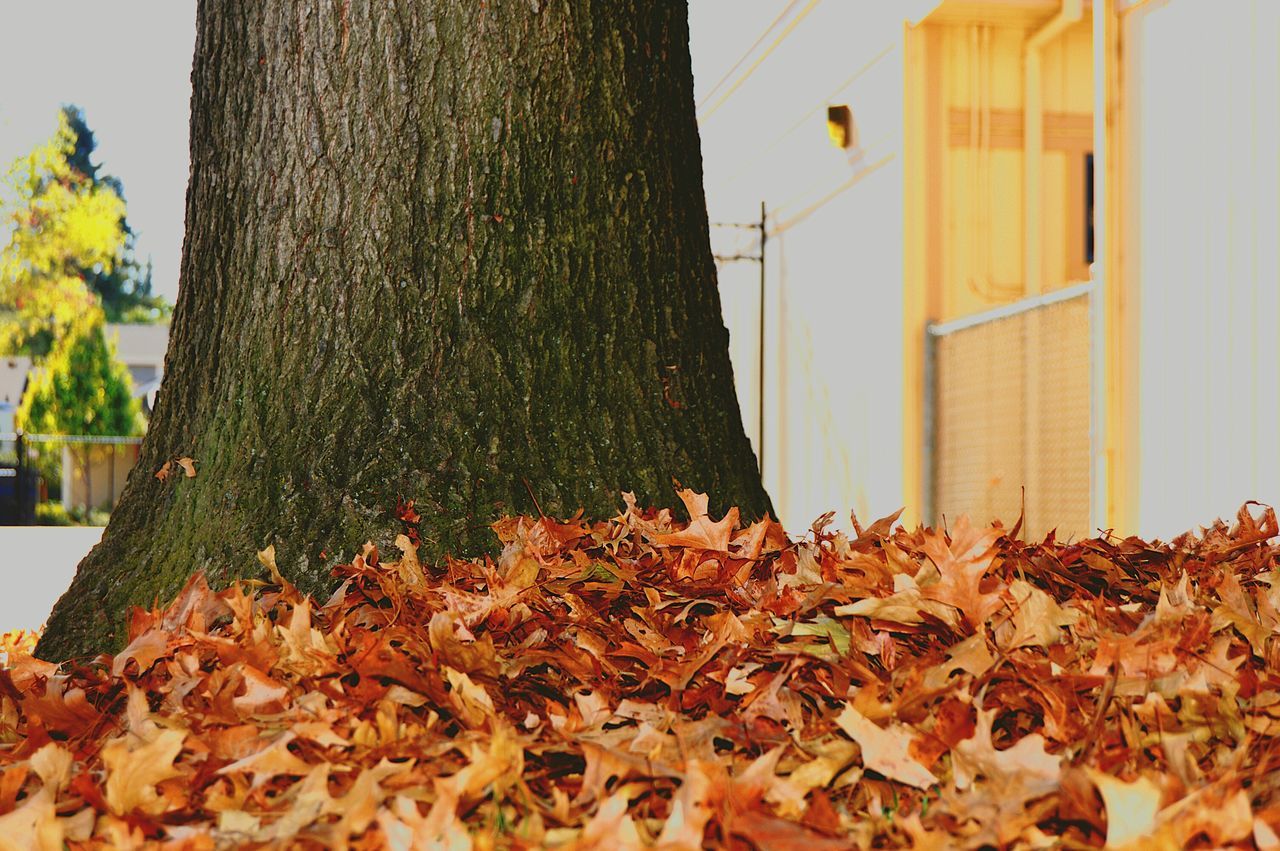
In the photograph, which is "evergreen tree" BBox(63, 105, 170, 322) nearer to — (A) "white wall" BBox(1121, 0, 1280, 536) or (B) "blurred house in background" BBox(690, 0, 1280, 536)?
(B) "blurred house in background" BBox(690, 0, 1280, 536)

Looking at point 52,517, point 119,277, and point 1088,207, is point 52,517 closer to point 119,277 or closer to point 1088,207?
point 1088,207

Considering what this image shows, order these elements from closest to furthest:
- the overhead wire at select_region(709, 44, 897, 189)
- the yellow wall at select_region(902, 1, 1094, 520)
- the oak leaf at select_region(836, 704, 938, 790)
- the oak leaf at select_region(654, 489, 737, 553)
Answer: the oak leaf at select_region(836, 704, 938, 790)
the oak leaf at select_region(654, 489, 737, 553)
the yellow wall at select_region(902, 1, 1094, 520)
the overhead wire at select_region(709, 44, 897, 189)

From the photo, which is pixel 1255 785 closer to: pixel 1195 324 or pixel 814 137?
pixel 1195 324

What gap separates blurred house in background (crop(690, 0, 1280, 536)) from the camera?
5250 mm

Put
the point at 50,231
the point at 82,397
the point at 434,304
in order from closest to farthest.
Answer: the point at 434,304 → the point at 82,397 → the point at 50,231

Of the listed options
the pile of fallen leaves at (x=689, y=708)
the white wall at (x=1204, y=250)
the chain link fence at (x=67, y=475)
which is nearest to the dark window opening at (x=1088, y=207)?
the white wall at (x=1204, y=250)

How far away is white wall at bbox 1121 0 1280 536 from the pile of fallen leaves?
308cm

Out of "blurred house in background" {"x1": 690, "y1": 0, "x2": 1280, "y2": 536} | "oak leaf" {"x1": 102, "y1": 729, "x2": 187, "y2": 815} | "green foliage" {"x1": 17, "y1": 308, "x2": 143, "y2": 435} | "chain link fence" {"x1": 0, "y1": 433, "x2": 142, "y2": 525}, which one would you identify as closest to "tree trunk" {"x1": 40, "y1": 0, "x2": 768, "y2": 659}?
"oak leaf" {"x1": 102, "y1": 729, "x2": 187, "y2": 815}

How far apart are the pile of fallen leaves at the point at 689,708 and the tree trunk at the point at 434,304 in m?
0.33

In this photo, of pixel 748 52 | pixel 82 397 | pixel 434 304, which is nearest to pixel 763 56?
pixel 748 52

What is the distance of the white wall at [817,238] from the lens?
8070 mm

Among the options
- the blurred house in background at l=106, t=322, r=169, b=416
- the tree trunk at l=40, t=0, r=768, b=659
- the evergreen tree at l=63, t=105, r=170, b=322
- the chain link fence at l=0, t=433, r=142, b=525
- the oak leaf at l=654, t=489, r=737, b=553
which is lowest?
the chain link fence at l=0, t=433, r=142, b=525

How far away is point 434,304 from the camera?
2.62 meters

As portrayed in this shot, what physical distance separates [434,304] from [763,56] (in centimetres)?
830
